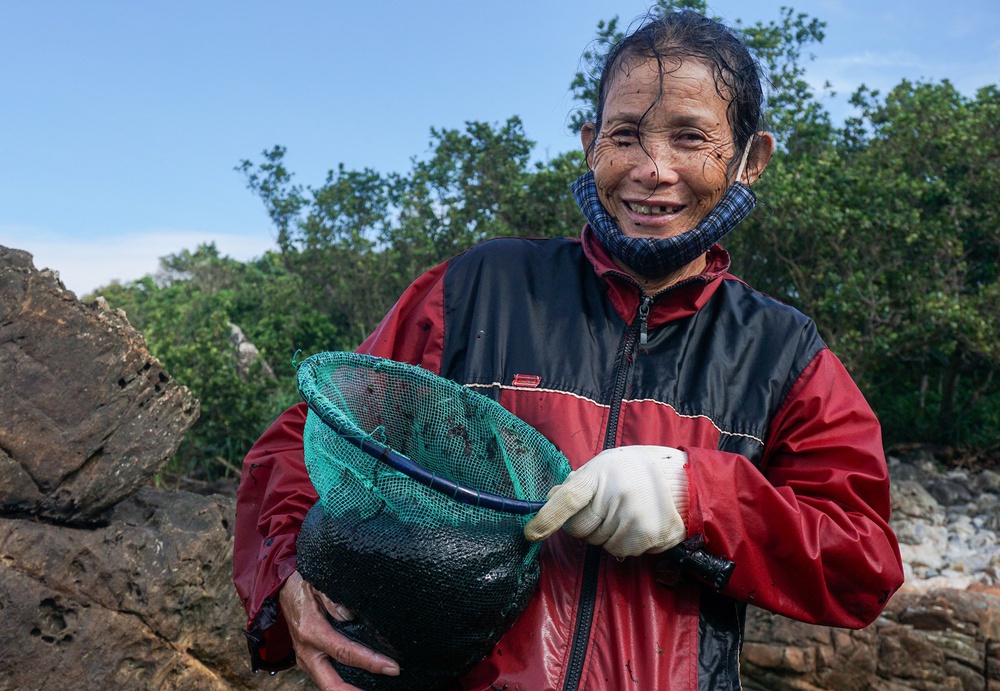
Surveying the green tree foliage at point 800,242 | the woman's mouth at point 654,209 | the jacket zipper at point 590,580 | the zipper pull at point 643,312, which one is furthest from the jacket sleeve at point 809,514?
the green tree foliage at point 800,242

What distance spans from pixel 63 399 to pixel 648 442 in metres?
3.35

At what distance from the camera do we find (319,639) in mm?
1679

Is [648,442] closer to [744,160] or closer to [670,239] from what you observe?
[670,239]

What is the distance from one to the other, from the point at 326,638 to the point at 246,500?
441 millimetres

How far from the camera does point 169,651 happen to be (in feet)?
14.1

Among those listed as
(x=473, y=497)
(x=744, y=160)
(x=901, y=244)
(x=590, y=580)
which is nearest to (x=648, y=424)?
(x=590, y=580)

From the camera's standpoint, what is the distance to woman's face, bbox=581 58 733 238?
6.47 feet

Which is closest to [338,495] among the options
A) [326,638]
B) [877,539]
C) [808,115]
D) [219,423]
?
[326,638]

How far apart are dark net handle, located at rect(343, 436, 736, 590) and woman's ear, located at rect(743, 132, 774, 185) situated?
92 centimetres

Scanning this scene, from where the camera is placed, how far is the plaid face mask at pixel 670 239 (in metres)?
1.94

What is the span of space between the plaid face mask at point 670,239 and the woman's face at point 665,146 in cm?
4

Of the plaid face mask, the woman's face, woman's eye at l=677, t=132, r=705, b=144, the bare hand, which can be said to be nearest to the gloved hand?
the bare hand

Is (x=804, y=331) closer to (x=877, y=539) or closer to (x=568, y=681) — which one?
(x=877, y=539)

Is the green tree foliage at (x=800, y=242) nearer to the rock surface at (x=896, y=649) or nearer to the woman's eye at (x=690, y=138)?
the rock surface at (x=896, y=649)
